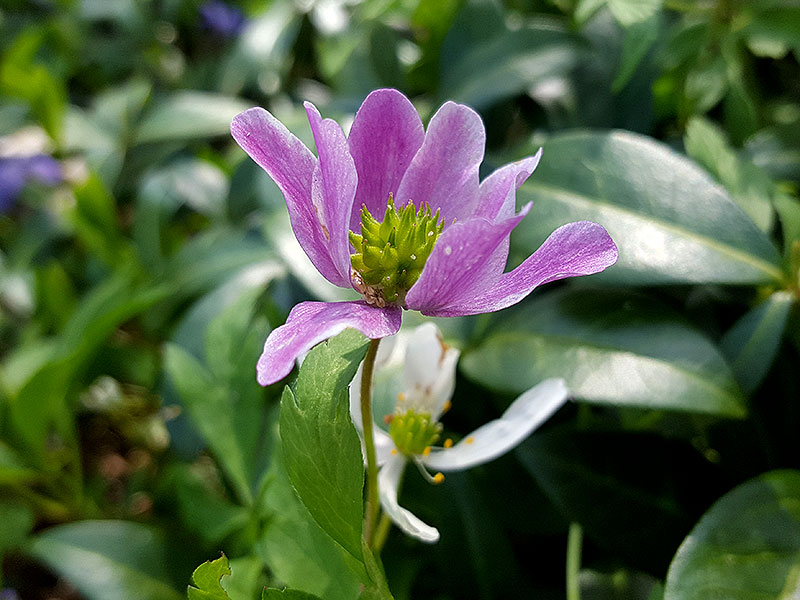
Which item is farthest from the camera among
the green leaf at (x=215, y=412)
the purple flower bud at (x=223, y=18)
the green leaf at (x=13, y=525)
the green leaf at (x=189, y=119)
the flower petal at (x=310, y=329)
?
the purple flower bud at (x=223, y=18)

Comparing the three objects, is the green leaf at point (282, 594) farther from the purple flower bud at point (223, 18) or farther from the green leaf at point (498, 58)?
the purple flower bud at point (223, 18)

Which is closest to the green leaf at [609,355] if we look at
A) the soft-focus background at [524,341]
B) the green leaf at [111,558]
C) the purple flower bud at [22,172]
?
the soft-focus background at [524,341]

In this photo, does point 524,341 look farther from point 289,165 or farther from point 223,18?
point 223,18

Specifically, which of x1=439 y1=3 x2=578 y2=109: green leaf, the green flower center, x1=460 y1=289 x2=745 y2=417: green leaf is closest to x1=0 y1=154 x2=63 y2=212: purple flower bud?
x1=439 y1=3 x2=578 y2=109: green leaf

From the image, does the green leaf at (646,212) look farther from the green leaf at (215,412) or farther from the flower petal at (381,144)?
the green leaf at (215,412)

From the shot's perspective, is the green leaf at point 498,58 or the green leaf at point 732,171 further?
the green leaf at point 498,58

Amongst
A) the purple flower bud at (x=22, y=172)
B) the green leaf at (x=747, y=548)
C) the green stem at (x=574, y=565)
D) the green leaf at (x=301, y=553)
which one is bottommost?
the green stem at (x=574, y=565)

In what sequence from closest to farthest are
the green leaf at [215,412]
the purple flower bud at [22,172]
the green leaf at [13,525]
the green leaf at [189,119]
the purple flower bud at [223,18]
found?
1. the green leaf at [215,412]
2. the green leaf at [13,525]
3. the green leaf at [189,119]
4. the purple flower bud at [22,172]
5. the purple flower bud at [223,18]

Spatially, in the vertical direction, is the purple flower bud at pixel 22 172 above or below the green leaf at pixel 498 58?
below
